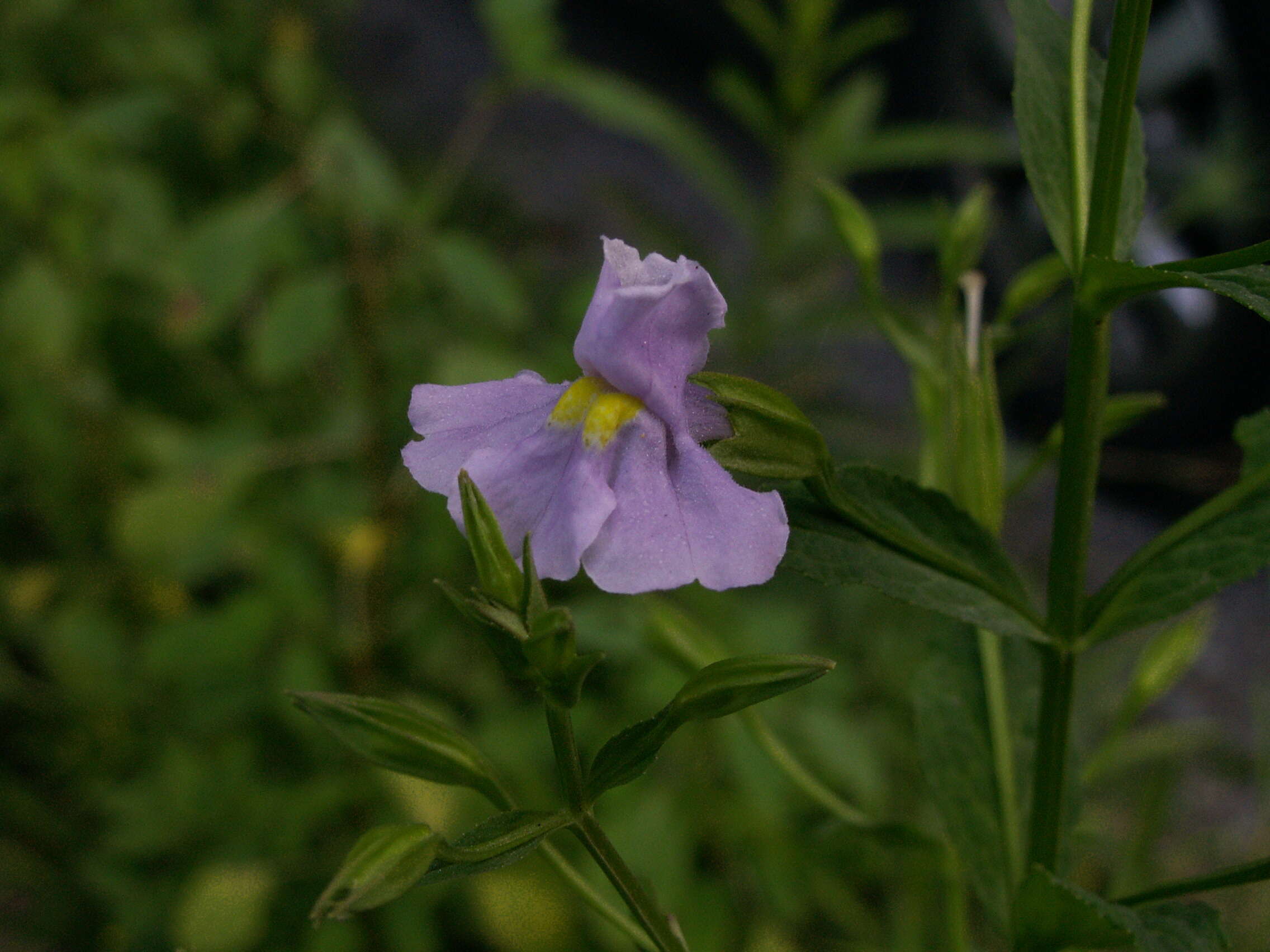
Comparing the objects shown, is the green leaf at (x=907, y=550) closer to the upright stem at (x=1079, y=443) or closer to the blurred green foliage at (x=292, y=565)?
the upright stem at (x=1079, y=443)

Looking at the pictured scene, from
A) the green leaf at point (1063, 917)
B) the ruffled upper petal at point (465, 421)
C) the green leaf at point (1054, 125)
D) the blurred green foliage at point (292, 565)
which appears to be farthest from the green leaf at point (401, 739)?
the blurred green foliage at point (292, 565)

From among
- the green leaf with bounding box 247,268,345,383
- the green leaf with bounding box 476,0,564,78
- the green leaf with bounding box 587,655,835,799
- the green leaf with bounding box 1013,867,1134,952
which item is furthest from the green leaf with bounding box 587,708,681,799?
the green leaf with bounding box 476,0,564,78

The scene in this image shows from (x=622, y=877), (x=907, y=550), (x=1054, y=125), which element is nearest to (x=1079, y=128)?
(x=1054, y=125)

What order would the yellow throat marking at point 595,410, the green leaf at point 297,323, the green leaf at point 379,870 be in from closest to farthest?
the green leaf at point 379,870 < the yellow throat marking at point 595,410 < the green leaf at point 297,323

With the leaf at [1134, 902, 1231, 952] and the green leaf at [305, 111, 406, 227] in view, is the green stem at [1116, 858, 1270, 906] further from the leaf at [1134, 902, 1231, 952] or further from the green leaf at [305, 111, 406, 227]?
the green leaf at [305, 111, 406, 227]

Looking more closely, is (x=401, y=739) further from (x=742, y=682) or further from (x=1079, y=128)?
(x=1079, y=128)

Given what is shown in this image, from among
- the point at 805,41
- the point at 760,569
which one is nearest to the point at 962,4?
the point at 805,41

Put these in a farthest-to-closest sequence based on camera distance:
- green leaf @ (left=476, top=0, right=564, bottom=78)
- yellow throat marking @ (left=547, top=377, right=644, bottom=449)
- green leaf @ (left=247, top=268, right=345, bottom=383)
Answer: green leaf @ (left=476, top=0, right=564, bottom=78) < green leaf @ (left=247, top=268, right=345, bottom=383) < yellow throat marking @ (left=547, top=377, right=644, bottom=449)
